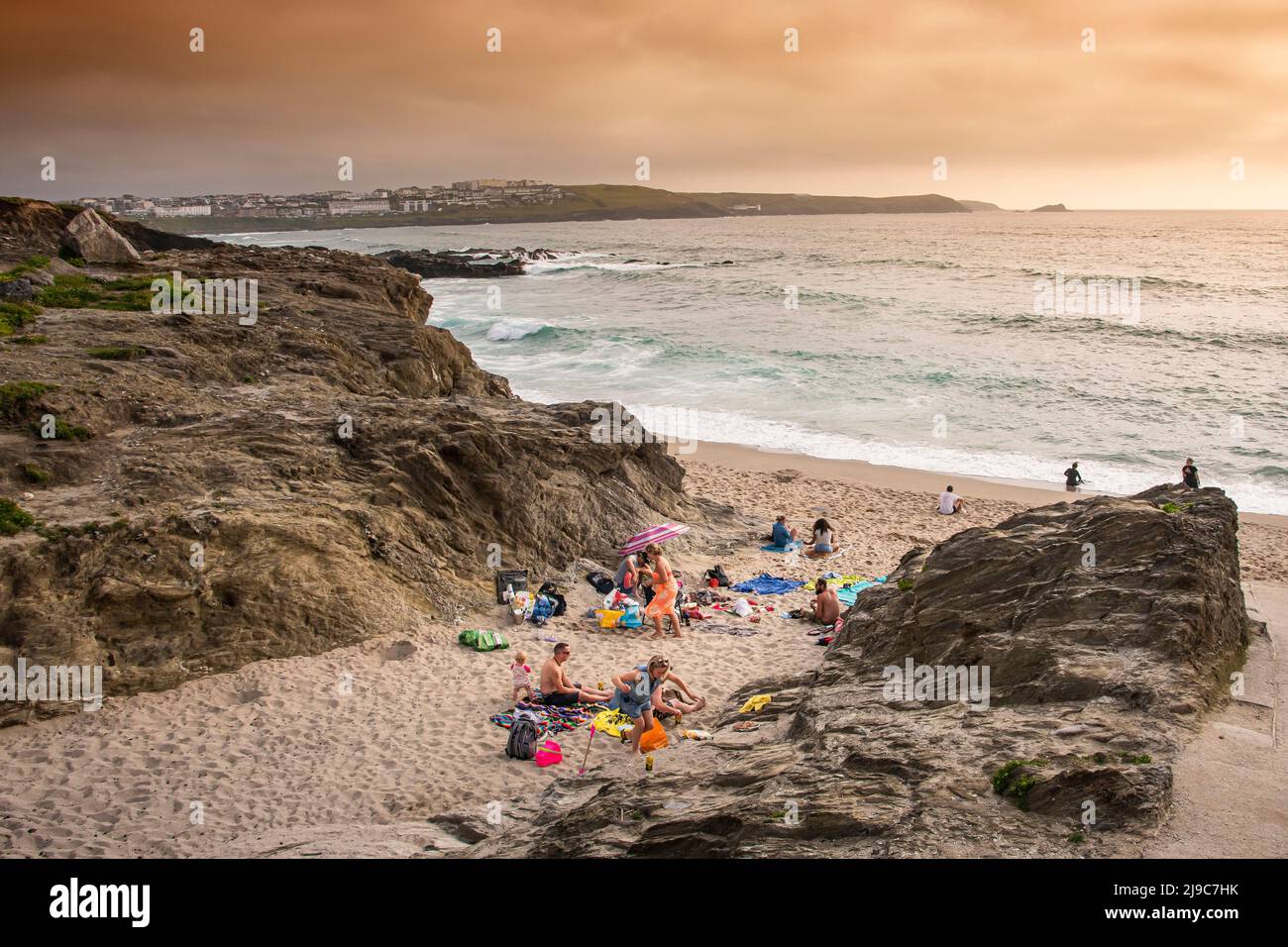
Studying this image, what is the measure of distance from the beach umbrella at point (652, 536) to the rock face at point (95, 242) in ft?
52.3

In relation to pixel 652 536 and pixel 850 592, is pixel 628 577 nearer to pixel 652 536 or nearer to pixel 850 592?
pixel 652 536

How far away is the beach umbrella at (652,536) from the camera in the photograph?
1431 centimetres

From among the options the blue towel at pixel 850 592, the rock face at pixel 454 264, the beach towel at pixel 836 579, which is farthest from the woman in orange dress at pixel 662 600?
the rock face at pixel 454 264

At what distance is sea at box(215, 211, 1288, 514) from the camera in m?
26.5

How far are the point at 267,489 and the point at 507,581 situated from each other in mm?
3565

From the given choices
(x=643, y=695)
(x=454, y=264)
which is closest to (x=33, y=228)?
(x=643, y=695)

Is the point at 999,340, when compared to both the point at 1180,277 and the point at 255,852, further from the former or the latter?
the point at 255,852

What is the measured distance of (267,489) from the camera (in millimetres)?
11875

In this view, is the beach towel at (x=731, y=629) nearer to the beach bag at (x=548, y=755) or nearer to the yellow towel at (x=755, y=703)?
the yellow towel at (x=755, y=703)

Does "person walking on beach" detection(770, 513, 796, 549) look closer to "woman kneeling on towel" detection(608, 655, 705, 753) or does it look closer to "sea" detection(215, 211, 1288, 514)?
"woman kneeling on towel" detection(608, 655, 705, 753)

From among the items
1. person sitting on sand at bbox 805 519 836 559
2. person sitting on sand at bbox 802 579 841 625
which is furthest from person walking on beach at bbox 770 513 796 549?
person sitting on sand at bbox 802 579 841 625

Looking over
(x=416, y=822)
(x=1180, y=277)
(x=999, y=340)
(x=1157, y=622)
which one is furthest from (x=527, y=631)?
(x=1180, y=277)

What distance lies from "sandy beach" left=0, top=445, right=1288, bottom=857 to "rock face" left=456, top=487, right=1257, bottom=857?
1.02 meters

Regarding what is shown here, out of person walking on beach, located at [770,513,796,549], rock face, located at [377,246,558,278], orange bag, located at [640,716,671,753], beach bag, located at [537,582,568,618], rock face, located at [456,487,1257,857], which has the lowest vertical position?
orange bag, located at [640,716,671,753]
